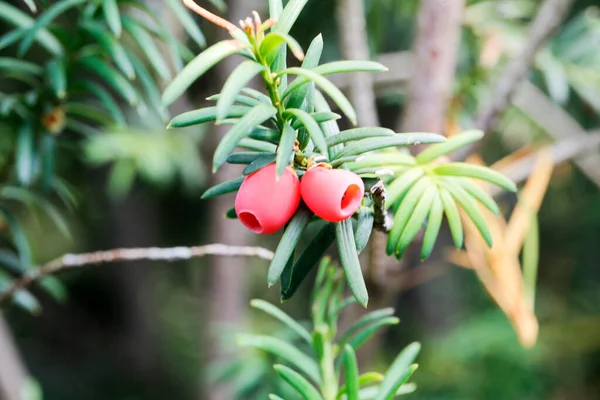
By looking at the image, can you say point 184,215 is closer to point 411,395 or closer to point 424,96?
point 411,395

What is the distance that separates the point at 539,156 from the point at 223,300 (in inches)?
28.7

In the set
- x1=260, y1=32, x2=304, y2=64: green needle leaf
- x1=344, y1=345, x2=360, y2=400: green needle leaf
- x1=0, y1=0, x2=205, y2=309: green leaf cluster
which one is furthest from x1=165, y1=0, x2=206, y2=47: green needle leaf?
x1=344, y1=345, x2=360, y2=400: green needle leaf

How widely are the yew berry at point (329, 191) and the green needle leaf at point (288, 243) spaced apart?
0.02 metres

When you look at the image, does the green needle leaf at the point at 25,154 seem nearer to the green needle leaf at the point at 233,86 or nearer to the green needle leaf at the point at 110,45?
the green needle leaf at the point at 110,45

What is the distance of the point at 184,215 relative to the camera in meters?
2.21

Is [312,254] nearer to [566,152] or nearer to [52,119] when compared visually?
[52,119]

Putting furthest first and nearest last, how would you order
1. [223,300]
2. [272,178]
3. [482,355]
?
[482,355] → [223,300] → [272,178]

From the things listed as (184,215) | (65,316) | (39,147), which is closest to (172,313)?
(65,316)

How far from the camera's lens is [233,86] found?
0.90 ft

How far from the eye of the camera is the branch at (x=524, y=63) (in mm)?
712

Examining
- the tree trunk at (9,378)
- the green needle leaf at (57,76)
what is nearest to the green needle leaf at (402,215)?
the green needle leaf at (57,76)

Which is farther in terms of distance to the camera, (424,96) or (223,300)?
(223,300)

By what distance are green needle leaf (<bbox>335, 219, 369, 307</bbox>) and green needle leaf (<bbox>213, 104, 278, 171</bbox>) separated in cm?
9

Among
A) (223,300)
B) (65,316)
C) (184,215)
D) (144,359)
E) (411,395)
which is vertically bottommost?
(411,395)
